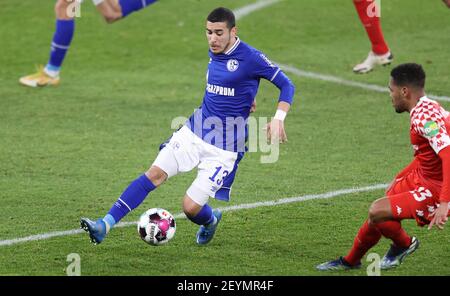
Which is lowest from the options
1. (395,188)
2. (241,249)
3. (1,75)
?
(1,75)

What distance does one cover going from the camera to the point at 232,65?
8.41m

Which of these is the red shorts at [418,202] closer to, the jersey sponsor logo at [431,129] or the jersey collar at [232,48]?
the jersey sponsor logo at [431,129]

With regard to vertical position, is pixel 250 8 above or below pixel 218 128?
below

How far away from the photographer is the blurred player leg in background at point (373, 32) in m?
12.0

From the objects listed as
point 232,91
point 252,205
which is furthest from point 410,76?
point 252,205

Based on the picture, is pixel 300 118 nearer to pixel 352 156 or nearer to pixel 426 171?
pixel 352 156

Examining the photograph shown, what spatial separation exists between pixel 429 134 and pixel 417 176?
0.47 metres

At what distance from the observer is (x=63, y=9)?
13.5m

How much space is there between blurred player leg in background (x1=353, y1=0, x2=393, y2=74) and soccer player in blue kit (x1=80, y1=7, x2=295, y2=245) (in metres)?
3.84

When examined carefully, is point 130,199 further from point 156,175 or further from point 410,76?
point 410,76

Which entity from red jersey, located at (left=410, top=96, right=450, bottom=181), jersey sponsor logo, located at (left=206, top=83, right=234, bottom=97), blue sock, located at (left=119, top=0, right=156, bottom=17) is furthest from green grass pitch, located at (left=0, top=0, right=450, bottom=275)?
blue sock, located at (left=119, top=0, right=156, bottom=17)

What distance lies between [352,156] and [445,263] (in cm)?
333

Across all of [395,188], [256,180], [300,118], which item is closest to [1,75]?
[300,118]

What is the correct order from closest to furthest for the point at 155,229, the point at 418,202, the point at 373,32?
the point at 418,202 → the point at 155,229 → the point at 373,32
